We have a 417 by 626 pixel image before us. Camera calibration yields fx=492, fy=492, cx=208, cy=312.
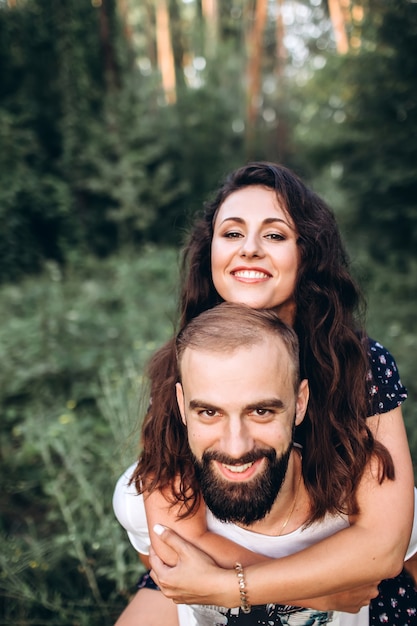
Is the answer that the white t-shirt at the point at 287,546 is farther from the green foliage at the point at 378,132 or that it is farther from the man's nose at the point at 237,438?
the green foliage at the point at 378,132

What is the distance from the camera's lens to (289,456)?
5.13ft

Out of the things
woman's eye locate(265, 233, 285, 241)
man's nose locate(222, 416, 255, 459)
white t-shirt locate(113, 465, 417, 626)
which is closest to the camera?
man's nose locate(222, 416, 255, 459)

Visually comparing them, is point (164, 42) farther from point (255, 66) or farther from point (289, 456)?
point (289, 456)

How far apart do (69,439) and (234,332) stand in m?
1.99

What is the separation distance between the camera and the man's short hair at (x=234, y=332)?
1.46 meters

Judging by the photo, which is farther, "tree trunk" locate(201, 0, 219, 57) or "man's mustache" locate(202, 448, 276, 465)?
"tree trunk" locate(201, 0, 219, 57)

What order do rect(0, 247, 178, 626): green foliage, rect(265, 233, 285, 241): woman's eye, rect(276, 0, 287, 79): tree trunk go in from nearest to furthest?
1. rect(265, 233, 285, 241): woman's eye
2. rect(0, 247, 178, 626): green foliage
3. rect(276, 0, 287, 79): tree trunk

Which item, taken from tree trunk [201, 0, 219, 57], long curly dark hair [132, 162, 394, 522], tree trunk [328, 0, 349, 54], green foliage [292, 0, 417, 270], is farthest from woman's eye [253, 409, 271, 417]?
tree trunk [201, 0, 219, 57]

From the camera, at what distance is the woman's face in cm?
178

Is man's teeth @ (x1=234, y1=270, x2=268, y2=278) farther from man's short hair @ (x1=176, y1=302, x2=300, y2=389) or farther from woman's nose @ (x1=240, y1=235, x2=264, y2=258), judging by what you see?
man's short hair @ (x1=176, y1=302, x2=300, y2=389)

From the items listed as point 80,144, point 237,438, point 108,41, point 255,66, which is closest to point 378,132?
point 80,144

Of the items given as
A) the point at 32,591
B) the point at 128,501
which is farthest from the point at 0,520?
the point at 128,501

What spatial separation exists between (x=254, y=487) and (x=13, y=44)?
1002 cm

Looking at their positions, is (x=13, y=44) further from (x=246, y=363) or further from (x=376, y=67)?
(x=246, y=363)
